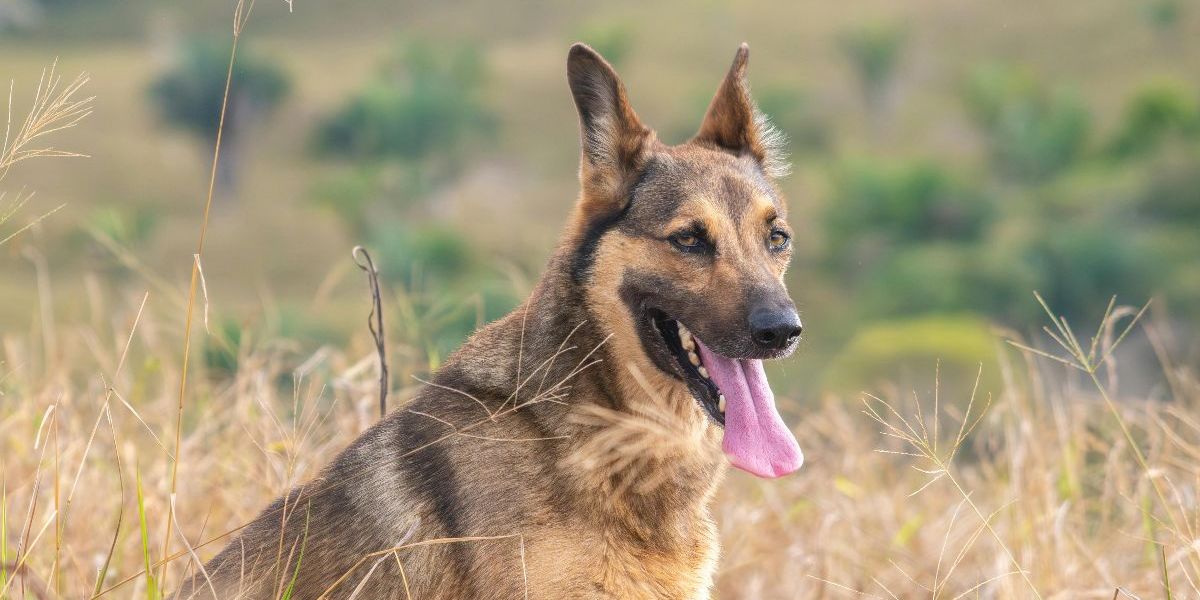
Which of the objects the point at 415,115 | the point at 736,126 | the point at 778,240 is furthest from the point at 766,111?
the point at 778,240

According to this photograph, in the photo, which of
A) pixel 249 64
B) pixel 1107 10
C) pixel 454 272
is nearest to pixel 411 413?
pixel 454 272

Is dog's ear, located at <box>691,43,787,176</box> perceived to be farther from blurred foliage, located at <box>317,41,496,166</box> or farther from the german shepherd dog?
blurred foliage, located at <box>317,41,496,166</box>

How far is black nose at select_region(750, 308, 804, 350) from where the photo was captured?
381 centimetres

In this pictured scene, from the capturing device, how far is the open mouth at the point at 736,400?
3.90 m

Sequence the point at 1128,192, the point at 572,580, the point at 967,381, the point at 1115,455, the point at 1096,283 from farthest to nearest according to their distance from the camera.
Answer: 1. the point at 1128,192
2. the point at 1096,283
3. the point at 967,381
4. the point at 1115,455
5. the point at 572,580

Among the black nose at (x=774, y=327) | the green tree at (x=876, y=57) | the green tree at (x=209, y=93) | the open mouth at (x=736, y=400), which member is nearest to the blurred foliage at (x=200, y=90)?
the green tree at (x=209, y=93)

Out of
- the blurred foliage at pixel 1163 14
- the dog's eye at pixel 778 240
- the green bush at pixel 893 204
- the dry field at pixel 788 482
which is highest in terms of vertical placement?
the dog's eye at pixel 778 240

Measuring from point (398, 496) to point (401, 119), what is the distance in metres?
79.5

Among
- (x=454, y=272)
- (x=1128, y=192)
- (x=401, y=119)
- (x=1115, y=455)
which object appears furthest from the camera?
(x=401, y=119)

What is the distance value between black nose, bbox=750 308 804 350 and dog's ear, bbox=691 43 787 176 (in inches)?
43.0

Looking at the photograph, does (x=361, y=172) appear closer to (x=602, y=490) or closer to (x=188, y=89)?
(x=188, y=89)

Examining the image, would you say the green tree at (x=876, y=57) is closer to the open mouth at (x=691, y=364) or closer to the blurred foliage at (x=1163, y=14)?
the blurred foliage at (x=1163, y=14)

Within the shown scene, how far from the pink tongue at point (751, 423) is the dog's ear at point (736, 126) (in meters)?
1.04

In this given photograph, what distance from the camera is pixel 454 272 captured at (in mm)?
67188
